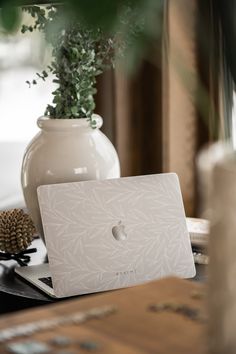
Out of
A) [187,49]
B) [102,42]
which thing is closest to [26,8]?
[102,42]

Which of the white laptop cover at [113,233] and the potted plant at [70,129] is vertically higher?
the potted plant at [70,129]

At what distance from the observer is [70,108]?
1.55 meters

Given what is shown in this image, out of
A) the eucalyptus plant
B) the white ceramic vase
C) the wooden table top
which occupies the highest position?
the eucalyptus plant

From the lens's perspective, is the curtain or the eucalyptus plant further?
the curtain

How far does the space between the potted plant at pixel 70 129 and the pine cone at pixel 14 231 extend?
3 centimetres

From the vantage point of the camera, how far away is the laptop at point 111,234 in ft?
4.47

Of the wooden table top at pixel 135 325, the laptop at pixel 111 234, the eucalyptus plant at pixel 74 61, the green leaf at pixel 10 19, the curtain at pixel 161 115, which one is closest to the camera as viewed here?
the green leaf at pixel 10 19

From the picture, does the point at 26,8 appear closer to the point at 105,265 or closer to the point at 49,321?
the point at 105,265

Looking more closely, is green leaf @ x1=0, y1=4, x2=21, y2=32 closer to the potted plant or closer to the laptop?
the laptop

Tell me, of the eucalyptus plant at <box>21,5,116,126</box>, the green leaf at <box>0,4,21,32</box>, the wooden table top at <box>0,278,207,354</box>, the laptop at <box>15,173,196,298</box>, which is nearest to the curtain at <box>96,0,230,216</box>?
the eucalyptus plant at <box>21,5,116,126</box>

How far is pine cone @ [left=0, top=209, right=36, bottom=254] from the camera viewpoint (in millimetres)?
1563

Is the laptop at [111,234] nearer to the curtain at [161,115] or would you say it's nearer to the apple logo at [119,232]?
the apple logo at [119,232]

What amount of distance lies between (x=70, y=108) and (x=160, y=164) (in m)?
1.61

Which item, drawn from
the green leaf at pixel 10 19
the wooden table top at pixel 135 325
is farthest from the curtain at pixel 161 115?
the green leaf at pixel 10 19
